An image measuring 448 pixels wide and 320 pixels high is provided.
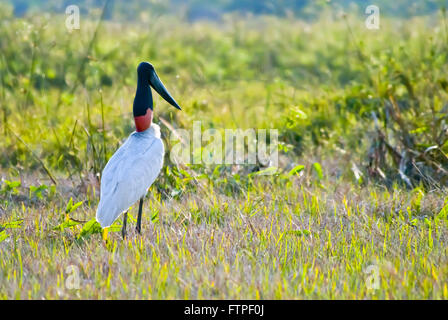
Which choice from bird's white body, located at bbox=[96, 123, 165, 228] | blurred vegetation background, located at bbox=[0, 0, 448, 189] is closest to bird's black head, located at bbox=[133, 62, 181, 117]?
bird's white body, located at bbox=[96, 123, 165, 228]

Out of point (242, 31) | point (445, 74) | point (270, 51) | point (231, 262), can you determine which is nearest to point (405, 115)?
point (445, 74)

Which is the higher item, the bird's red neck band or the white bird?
the bird's red neck band

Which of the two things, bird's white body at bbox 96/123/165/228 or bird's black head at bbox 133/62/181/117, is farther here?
bird's black head at bbox 133/62/181/117

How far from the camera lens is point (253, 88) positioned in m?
7.53

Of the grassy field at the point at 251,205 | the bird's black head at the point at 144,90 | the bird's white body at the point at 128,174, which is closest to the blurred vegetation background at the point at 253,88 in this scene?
the grassy field at the point at 251,205

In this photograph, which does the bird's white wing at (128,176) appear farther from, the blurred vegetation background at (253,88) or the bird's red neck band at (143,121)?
the blurred vegetation background at (253,88)

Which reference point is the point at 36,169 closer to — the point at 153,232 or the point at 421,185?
the point at 153,232

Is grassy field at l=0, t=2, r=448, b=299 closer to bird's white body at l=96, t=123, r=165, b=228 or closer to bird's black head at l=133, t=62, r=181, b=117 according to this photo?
bird's white body at l=96, t=123, r=165, b=228

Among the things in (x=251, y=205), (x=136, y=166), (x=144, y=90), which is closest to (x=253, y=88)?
(x=251, y=205)

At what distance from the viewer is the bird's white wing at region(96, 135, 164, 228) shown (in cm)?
317

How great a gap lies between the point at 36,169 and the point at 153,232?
1.84 metres

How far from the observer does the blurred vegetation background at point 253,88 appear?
14.3 ft

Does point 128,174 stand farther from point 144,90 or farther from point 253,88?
point 253,88

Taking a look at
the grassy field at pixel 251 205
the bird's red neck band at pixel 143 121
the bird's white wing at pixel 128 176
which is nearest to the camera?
the grassy field at pixel 251 205
